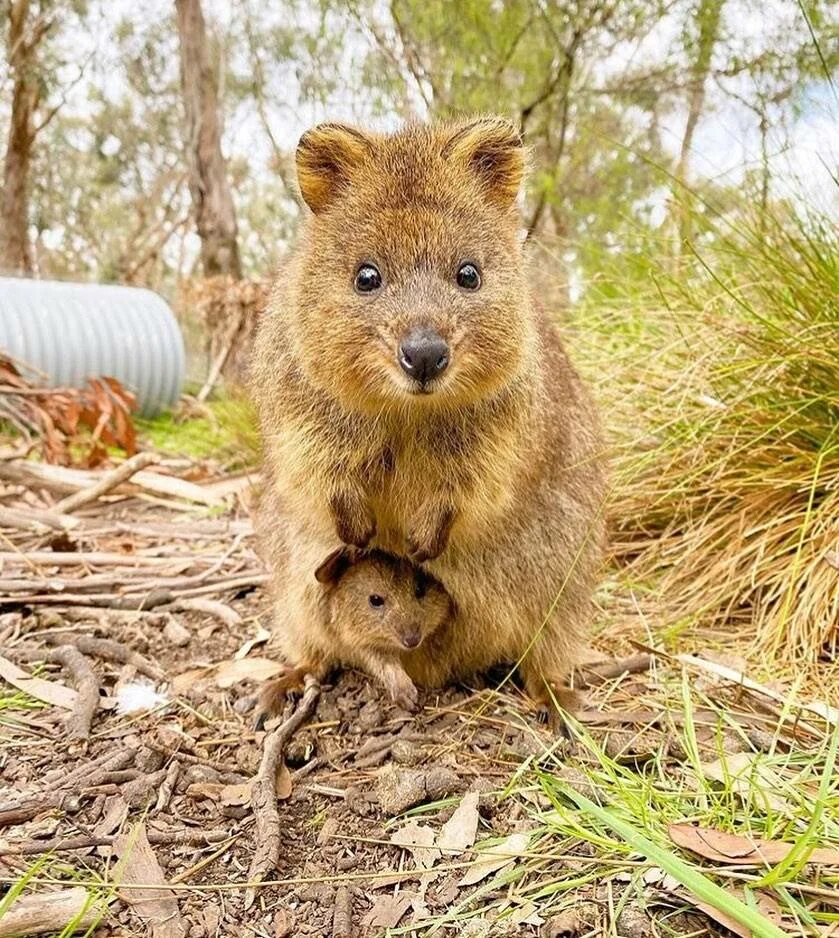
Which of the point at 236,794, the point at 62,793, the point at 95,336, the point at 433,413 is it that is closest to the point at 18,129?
the point at 95,336

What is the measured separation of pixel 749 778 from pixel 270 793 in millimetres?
1343

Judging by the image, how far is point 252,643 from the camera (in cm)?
391

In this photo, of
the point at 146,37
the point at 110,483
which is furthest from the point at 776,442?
the point at 146,37

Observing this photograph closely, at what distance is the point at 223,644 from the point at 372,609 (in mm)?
1040

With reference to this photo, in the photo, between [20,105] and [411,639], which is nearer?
[411,639]

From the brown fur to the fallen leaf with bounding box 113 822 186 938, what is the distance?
1143 millimetres

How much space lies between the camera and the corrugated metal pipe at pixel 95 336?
1005 cm

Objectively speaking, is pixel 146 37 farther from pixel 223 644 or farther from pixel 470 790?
pixel 470 790

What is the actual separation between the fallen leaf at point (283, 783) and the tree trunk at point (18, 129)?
16.6 metres

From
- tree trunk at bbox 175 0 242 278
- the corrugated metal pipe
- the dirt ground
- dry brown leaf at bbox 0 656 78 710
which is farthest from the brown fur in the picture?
tree trunk at bbox 175 0 242 278

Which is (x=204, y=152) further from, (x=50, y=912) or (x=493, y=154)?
(x=50, y=912)

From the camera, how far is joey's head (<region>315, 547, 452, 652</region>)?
3141 mm

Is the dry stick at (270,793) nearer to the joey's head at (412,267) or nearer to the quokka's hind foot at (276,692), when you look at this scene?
the quokka's hind foot at (276,692)

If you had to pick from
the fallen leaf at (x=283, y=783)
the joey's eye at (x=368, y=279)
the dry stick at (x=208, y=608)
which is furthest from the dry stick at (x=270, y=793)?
the joey's eye at (x=368, y=279)
